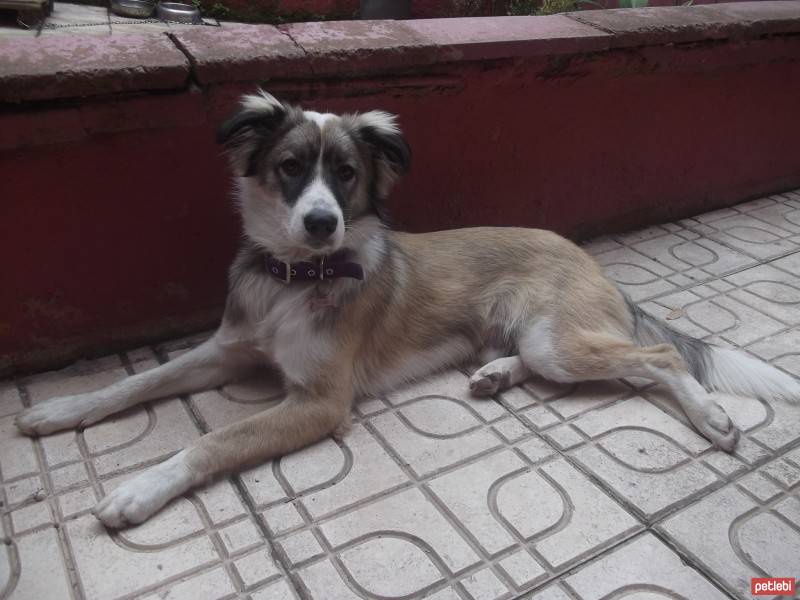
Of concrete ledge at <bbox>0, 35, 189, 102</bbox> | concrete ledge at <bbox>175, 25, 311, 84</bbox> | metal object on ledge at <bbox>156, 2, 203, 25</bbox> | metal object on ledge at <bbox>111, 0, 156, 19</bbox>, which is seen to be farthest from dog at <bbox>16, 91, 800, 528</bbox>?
metal object on ledge at <bbox>111, 0, 156, 19</bbox>

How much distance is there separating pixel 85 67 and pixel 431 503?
1989 mm

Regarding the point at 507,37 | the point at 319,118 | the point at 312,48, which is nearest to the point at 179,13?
the point at 312,48

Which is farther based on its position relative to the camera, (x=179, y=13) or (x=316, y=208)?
(x=179, y=13)

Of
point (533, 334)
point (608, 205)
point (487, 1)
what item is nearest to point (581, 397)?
point (533, 334)

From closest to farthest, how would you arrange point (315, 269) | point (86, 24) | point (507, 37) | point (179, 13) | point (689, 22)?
point (315, 269) → point (507, 37) → point (689, 22) → point (86, 24) → point (179, 13)

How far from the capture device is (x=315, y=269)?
270cm

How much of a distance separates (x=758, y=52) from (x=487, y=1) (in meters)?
2.02

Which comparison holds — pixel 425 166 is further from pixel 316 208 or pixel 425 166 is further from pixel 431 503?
pixel 431 503

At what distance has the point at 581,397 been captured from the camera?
295cm

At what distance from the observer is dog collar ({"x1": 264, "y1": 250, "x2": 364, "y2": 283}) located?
2697 mm

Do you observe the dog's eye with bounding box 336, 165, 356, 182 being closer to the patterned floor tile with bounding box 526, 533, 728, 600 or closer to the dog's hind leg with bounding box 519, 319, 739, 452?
the dog's hind leg with bounding box 519, 319, 739, 452

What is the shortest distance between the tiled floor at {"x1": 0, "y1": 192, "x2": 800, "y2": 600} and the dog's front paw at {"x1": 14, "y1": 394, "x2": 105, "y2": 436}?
5cm

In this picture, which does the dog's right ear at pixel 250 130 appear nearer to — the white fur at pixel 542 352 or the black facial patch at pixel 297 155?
the black facial patch at pixel 297 155

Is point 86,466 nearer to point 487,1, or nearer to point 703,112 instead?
point 703,112
